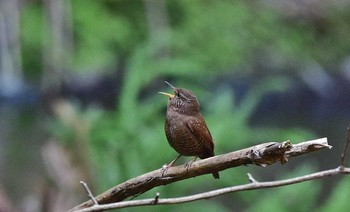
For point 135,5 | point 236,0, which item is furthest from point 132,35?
point 236,0

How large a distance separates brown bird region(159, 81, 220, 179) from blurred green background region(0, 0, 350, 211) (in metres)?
0.56

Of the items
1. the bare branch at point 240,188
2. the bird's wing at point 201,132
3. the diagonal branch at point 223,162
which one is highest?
the bird's wing at point 201,132

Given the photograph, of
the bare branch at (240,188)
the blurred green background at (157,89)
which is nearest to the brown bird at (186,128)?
the bare branch at (240,188)

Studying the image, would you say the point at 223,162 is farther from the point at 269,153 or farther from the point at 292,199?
the point at 292,199

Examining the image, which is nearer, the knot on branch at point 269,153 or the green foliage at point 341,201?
the knot on branch at point 269,153

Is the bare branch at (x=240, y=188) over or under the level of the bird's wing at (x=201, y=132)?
under

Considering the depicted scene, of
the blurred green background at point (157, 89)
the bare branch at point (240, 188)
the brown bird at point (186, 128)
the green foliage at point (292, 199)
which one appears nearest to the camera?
the bare branch at point (240, 188)

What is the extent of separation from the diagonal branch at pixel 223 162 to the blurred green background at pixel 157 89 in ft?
2.18

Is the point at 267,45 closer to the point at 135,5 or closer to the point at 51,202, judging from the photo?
the point at 135,5

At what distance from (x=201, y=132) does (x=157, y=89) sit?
384 centimetres

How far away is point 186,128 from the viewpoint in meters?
1.62

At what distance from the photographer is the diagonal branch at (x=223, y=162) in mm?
1244

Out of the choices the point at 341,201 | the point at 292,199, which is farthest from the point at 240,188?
the point at 292,199

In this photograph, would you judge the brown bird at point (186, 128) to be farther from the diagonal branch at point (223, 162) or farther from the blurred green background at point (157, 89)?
the blurred green background at point (157, 89)
